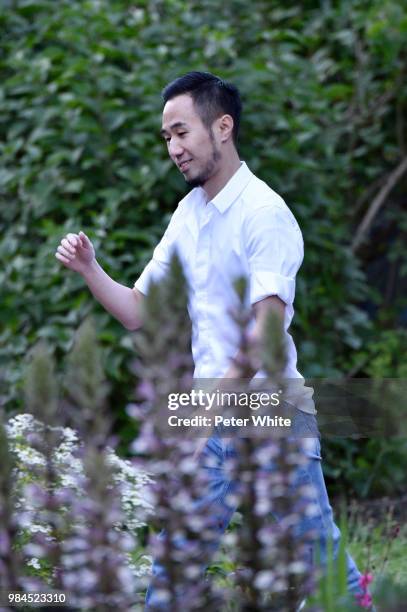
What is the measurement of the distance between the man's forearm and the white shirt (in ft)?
0.85

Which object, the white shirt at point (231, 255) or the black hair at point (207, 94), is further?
the black hair at point (207, 94)

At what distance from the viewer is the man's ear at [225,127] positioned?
3.14 metres

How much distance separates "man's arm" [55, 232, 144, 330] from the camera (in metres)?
3.10

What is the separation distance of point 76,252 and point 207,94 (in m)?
0.56

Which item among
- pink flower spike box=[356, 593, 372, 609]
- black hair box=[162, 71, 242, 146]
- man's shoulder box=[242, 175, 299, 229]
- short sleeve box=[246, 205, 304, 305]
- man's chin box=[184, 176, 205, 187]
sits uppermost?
black hair box=[162, 71, 242, 146]

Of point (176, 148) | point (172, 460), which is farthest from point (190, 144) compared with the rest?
point (172, 460)

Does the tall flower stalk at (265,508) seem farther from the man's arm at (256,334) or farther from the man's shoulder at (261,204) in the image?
the man's shoulder at (261,204)

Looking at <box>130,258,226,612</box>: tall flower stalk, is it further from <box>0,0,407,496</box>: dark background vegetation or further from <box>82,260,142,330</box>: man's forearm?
<box>0,0,407,496</box>: dark background vegetation

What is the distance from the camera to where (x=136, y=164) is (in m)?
5.37

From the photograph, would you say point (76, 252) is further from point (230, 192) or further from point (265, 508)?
point (265, 508)

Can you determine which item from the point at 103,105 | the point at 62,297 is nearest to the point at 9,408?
the point at 62,297

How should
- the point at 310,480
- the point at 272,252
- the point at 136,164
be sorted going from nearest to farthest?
the point at 310,480, the point at 272,252, the point at 136,164

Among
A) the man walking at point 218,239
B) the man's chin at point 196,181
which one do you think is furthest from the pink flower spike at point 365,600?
the man's chin at point 196,181

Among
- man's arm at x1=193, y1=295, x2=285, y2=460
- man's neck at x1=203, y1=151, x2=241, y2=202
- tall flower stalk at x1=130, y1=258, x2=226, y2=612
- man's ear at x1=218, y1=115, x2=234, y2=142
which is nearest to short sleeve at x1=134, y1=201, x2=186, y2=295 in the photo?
man's neck at x1=203, y1=151, x2=241, y2=202
